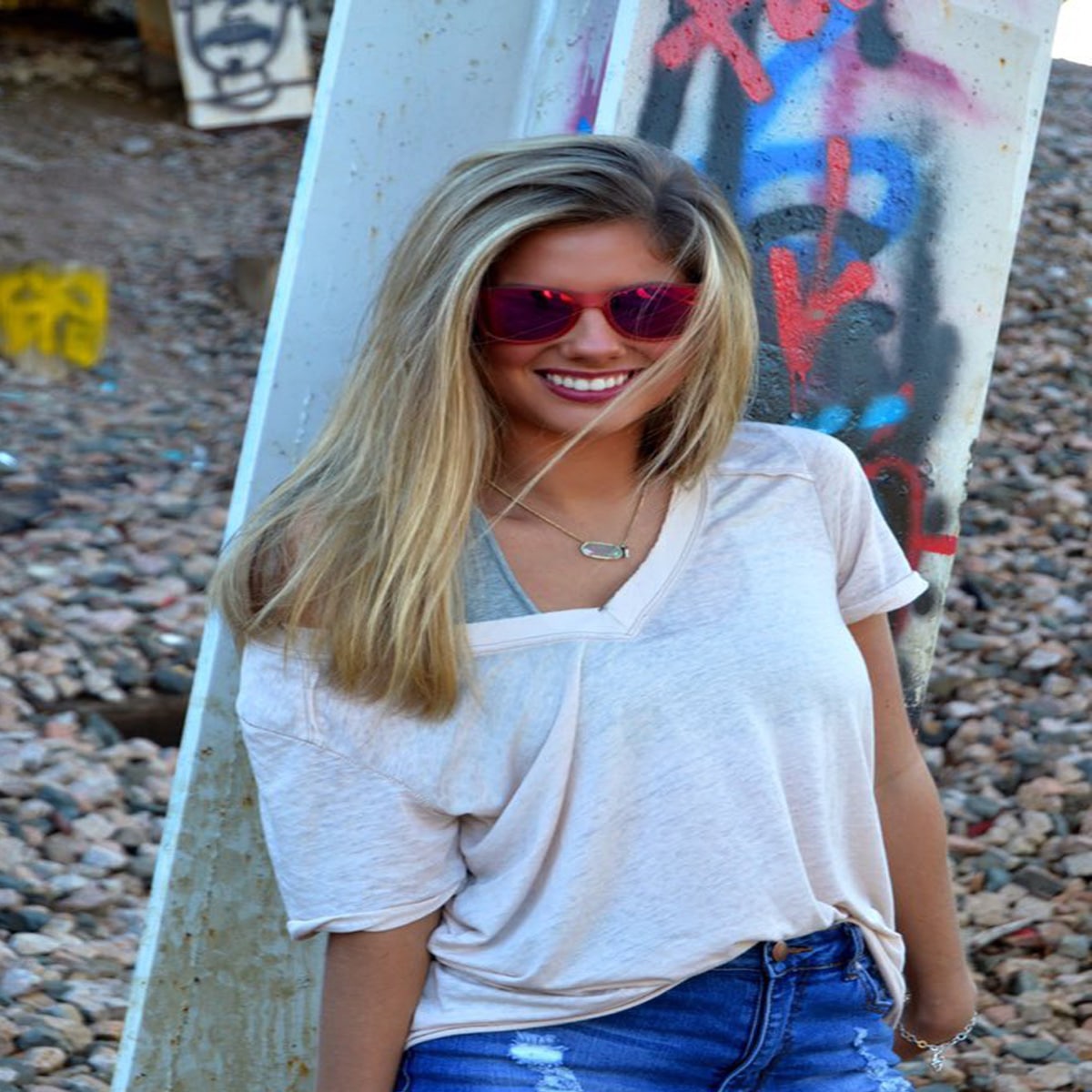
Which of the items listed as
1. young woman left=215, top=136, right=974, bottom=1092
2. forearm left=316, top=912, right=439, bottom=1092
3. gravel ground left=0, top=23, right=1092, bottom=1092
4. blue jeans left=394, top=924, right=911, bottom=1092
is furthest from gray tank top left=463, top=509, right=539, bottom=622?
gravel ground left=0, top=23, right=1092, bottom=1092

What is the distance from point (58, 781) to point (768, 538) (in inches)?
128

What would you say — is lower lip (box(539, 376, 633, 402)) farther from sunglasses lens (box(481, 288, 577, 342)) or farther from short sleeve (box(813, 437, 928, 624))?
short sleeve (box(813, 437, 928, 624))

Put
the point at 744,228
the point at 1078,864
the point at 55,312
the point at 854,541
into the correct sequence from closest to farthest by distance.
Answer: the point at 854,541, the point at 744,228, the point at 1078,864, the point at 55,312

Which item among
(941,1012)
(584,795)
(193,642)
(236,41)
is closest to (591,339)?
(584,795)

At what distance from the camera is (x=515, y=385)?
2.22 meters

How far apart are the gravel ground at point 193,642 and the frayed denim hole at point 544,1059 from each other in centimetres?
172

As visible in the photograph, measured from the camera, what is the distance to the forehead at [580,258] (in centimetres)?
215

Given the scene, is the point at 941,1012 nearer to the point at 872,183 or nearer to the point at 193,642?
the point at 872,183

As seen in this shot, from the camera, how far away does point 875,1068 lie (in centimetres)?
226

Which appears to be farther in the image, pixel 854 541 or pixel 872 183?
pixel 872 183

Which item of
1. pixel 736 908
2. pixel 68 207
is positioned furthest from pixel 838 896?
pixel 68 207

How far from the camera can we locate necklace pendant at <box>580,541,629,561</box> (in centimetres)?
224

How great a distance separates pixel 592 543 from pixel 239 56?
30.7ft

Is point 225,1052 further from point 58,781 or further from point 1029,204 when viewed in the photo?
point 1029,204
